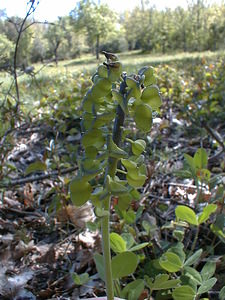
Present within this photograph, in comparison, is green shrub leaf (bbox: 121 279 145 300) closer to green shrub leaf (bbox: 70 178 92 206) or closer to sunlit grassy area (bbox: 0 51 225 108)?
green shrub leaf (bbox: 70 178 92 206)

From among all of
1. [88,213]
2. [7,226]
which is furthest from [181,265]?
[7,226]

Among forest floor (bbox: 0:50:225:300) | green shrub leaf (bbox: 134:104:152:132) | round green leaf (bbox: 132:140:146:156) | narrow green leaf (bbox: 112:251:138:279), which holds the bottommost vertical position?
forest floor (bbox: 0:50:225:300)

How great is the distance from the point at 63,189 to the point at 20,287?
49 cm

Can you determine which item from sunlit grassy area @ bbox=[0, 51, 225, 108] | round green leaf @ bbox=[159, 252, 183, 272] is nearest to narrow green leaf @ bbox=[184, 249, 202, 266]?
round green leaf @ bbox=[159, 252, 183, 272]

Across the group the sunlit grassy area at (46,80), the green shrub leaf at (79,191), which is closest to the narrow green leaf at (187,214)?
the green shrub leaf at (79,191)

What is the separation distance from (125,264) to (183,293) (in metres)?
0.16

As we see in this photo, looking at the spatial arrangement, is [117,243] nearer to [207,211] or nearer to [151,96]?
[207,211]

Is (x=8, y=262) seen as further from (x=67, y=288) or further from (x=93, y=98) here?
(x=93, y=98)

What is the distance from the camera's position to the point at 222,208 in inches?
46.1

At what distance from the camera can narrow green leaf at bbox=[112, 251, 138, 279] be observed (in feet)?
2.54

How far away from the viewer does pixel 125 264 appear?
778 mm

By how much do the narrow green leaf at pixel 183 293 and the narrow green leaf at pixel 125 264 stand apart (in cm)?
12

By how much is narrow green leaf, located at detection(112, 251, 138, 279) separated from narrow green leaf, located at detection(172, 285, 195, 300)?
4.8 inches

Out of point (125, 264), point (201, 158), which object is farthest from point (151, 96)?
point (201, 158)
